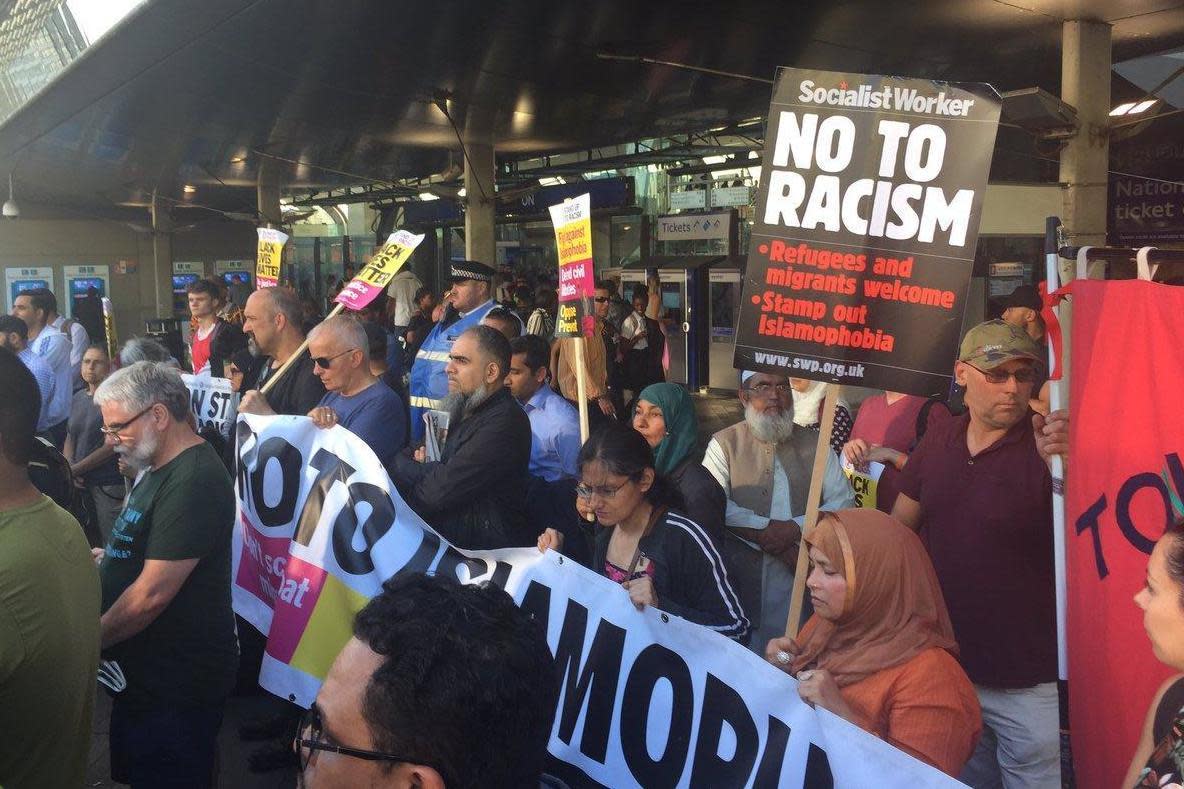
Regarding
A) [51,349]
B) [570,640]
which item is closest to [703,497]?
[570,640]

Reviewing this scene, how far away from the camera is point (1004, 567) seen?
371 centimetres

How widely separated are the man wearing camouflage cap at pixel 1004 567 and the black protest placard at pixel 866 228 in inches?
16.1

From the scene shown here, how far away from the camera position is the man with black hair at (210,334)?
892 cm

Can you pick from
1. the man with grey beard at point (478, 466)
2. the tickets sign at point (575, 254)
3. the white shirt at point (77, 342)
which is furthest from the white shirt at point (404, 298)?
the man with grey beard at point (478, 466)

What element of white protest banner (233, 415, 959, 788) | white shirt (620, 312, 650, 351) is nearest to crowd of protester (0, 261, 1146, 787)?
white protest banner (233, 415, 959, 788)

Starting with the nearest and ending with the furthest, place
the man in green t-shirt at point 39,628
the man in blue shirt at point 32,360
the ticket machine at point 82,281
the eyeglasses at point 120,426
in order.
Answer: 1. the man in green t-shirt at point 39,628
2. the eyeglasses at point 120,426
3. the man in blue shirt at point 32,360
4. the ticket machine at point 82,281

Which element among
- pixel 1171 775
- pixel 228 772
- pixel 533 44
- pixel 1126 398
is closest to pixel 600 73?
pixel 533 44

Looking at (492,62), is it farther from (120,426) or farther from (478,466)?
(120,426)

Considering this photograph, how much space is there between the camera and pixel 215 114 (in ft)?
57.0

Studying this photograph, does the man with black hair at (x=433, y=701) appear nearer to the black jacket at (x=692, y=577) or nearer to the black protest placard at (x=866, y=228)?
the black jacket at (x=692, y=577)

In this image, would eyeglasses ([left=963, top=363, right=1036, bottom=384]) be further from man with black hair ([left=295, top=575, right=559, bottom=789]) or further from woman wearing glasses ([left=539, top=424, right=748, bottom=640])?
man with black hair ([left=295, top=575, right=559, bottom=789])

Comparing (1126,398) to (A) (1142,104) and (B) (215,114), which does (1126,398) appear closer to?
(A) (1142,104)

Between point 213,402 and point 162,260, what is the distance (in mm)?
26499

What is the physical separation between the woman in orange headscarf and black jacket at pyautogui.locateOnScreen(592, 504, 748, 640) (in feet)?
1.79
